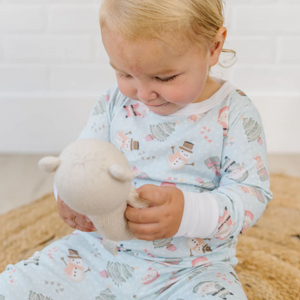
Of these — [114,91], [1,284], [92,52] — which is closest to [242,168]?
[114,91]

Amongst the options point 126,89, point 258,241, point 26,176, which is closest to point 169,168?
point 126,89

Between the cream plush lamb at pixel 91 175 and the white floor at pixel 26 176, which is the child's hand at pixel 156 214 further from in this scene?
the white floor at pixel 26 176

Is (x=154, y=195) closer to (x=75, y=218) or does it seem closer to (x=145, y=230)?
(x=145, y=230)

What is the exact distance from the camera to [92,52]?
4.53 ft

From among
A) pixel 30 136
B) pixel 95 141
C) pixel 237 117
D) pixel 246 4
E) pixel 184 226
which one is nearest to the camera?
pixel 95 141

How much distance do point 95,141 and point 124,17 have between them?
19 cm

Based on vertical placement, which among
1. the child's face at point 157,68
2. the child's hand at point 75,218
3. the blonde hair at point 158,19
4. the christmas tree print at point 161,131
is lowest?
the child's hand at point 75,218

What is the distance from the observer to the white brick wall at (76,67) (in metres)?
1.35

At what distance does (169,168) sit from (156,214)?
16 cm

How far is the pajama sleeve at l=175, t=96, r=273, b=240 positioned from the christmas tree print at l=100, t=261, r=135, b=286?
0.13 meters

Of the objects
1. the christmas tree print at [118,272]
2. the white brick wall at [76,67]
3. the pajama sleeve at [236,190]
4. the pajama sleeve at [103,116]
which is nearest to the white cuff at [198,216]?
the pajama sleeve at [236,190]

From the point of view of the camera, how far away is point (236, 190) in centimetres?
65

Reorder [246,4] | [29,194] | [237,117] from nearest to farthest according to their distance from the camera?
[237,117] → [29,194] → [246,4]

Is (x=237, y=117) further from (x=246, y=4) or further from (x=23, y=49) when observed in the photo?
(x=23, y=49)
